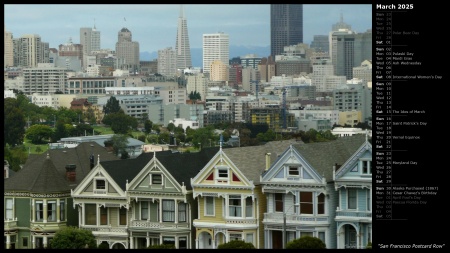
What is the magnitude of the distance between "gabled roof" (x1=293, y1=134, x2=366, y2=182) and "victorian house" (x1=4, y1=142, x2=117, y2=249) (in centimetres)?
296

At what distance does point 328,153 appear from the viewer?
49.2ft

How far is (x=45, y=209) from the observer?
1542 centimetres

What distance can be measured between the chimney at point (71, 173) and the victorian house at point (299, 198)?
2.93 meters

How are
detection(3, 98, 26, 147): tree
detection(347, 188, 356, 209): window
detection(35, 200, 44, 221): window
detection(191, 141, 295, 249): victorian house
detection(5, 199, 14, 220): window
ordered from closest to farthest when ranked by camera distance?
detection(347, 188, 356, 209): window
detection(191, 141, 295, 249): victorian house
detection(35, 200, 44, 221): window
detection(5, 199, 14, 220): window
detection(3, 98, 26, 147): tree

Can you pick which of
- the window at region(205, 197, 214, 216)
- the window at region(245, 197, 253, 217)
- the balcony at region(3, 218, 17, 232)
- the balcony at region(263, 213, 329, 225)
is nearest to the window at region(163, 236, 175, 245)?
the window at region(205, 197, 214, 216)

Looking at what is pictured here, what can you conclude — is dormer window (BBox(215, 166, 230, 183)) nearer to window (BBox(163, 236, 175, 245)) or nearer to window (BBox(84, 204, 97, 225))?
window (BBox(163, 236, 175, 245))

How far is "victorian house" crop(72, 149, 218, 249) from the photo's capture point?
1491cm

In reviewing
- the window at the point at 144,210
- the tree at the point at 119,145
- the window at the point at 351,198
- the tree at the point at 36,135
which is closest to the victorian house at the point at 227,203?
the window at the point at 144,210

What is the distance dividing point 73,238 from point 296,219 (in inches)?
103

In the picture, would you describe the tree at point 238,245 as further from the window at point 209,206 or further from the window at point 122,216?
the window at point 122,216

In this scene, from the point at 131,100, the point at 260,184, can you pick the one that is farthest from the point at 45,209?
the point at 131,100

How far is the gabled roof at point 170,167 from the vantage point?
49.9 ft
